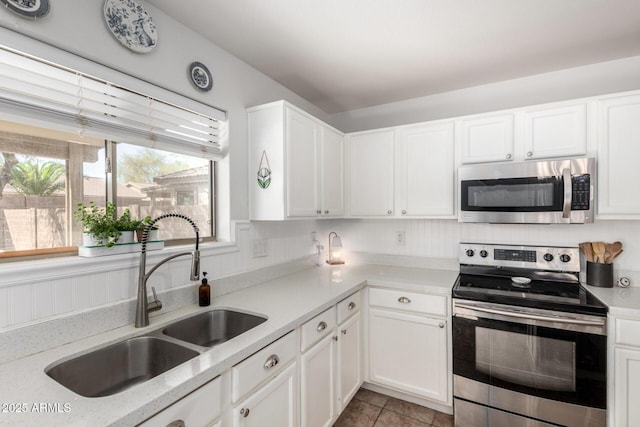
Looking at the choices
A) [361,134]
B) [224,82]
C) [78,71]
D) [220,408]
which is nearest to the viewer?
[220,408]

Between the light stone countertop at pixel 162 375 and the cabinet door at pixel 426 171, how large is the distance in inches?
24.2

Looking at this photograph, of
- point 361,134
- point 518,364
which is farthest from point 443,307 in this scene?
point 361,134

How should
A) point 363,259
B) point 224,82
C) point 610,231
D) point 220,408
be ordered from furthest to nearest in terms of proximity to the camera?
point 363,259, point 610,231, point 224,82, point 220,408

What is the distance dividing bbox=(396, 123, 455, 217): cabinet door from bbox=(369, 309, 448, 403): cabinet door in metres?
0.83

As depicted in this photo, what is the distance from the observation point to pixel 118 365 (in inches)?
49.3

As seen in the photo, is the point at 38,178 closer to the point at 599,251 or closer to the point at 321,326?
the point at 321,326

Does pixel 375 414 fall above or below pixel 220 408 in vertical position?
Answer: below

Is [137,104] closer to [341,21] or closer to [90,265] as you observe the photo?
[90,265]

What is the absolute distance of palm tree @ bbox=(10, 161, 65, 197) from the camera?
122 centimetres

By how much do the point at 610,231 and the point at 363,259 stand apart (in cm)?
184

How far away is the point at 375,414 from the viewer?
2.15 m

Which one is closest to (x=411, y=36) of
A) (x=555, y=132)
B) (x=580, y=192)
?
(x=555, y=132)

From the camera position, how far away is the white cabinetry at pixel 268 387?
1200 mm

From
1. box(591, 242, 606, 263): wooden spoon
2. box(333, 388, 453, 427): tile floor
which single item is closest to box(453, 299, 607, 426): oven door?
box(333, 388, 453, 427): tile floor
